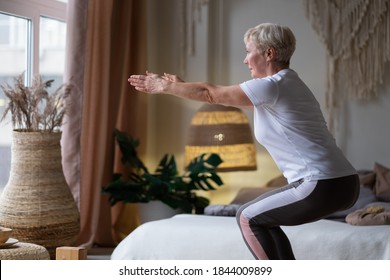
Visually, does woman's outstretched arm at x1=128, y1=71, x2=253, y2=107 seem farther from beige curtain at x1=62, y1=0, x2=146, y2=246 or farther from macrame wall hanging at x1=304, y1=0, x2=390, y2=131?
macrame wall hanging at x1=304, y1=0, x2=390, y2=131

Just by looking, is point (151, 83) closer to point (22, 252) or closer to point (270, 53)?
point (270, 53)

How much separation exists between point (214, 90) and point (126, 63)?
2904 millimetres

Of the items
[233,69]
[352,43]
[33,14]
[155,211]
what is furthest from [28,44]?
[352,43]

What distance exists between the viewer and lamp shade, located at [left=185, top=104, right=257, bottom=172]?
512 cm

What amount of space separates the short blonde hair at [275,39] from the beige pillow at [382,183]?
2.10 m

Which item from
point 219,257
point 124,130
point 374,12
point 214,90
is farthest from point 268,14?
point 214,90

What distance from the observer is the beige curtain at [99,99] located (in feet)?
15.5

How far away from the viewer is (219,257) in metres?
3.55

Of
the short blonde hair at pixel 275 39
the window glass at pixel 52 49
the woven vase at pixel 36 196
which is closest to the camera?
the short blonde hair at pixel 275 39

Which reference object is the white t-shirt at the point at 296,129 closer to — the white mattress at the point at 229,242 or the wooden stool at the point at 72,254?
the wooden stool at the point at 72,254

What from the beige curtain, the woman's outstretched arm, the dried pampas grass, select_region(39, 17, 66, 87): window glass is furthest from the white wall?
the woman's outstretched arm

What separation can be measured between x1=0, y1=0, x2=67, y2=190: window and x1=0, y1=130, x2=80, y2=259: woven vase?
0.63 feet

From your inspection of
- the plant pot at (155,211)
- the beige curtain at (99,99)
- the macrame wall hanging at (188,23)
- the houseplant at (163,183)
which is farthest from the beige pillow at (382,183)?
the beige curtain at (99,99)

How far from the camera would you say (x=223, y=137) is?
514cm
